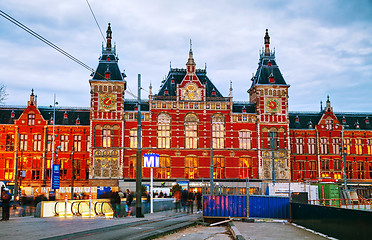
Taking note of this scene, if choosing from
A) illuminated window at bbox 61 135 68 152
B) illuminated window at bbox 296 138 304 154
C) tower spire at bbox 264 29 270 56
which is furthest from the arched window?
illuminated window at bbox 61 135 68 152

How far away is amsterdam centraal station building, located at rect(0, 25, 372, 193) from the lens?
52594 mm

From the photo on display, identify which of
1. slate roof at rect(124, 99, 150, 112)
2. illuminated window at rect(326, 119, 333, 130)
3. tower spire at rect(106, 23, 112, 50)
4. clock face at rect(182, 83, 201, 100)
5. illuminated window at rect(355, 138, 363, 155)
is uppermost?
tower spire at rect(106, 23, 112, 50)

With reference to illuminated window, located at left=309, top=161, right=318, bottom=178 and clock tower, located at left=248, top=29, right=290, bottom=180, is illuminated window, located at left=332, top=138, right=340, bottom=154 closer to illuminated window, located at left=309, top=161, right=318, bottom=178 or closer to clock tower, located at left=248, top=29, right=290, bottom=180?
illuminated window, located at left=309, top=161, right=318, bottom=178

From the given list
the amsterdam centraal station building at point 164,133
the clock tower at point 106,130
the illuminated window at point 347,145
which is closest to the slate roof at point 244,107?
the amsterdam centraal station building at point 164,133

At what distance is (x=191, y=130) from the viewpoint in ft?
179

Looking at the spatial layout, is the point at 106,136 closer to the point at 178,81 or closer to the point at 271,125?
the point at 178,81

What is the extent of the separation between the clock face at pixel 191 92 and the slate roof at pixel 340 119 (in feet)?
50.8

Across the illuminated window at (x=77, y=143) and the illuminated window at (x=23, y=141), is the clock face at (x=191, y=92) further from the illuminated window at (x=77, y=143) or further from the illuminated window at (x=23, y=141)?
the illuminated window at (x=23, y=141)

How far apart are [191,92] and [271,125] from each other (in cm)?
1127

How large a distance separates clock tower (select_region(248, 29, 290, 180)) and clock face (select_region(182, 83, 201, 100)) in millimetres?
7821

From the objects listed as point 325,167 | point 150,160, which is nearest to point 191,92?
point 325,167

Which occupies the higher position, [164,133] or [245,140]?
[164,133]

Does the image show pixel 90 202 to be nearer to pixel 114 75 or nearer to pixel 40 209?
pixel 40 209

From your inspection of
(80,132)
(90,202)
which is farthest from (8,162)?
(90,202)
